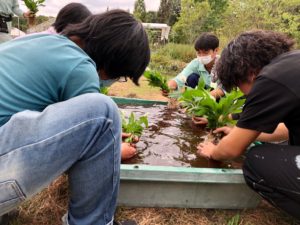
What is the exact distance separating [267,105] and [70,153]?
3.21ft

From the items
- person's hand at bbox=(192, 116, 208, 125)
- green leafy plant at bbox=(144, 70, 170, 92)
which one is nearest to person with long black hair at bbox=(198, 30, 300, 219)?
person's hand at bbox=(192, 116, 208, 125)

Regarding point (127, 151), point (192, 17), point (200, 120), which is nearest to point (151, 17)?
point (192, 17)

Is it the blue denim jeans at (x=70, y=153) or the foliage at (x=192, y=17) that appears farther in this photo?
the foliage at (x=192, y=17)

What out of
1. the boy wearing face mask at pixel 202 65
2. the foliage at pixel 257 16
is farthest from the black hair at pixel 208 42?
the foliage at pixel 257 16

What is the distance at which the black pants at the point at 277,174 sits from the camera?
1544 mm

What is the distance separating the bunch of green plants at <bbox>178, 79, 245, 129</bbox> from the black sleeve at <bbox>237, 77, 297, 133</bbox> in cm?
59

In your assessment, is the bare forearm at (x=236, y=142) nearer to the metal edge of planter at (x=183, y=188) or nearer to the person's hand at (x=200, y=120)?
the metal edge of planter at (x=183, y=188)

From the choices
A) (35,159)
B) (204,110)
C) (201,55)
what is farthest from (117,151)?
(201,55)

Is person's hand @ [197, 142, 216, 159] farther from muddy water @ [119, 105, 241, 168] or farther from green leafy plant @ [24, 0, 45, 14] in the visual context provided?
green leafy plant @ [24, 0, 45, 14]

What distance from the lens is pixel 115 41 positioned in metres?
1.52

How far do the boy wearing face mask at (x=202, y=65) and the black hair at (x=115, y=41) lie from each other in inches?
77.3

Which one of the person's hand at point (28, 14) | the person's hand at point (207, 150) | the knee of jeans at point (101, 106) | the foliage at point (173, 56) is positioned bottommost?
the foliage at point (173, 56)

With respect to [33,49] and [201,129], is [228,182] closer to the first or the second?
[201,129]

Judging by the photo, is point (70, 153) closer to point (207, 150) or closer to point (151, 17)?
point (207, 150)
